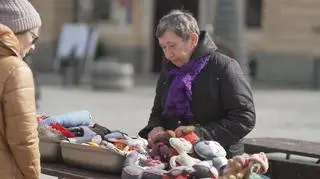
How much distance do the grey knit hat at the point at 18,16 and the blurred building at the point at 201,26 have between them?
20.5 metres

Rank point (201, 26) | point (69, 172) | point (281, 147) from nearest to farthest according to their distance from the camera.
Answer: point (69, 172) → point (281, 147) → point (201, 26)

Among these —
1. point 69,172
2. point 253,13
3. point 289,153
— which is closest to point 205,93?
point 69,172

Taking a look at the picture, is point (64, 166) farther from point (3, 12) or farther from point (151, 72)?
point (151, 72)

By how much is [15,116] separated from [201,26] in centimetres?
2085

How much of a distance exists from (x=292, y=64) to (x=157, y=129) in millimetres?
20476

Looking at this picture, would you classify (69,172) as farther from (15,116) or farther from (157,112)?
(15,116)

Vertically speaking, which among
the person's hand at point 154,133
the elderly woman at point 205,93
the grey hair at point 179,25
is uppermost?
the grey hair at point 179,25

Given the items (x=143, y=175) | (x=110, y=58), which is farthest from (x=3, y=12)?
(x=110, y=58)

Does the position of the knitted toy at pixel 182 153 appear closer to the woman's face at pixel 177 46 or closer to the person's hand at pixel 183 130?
the person's hand at pixel 183 130

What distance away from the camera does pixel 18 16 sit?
423cm

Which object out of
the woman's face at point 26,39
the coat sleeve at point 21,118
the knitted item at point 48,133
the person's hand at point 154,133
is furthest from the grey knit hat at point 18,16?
the knitted item at point 48,133

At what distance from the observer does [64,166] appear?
529cm

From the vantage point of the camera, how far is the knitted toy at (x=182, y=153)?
465 centimetres

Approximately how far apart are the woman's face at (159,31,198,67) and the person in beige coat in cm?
103
